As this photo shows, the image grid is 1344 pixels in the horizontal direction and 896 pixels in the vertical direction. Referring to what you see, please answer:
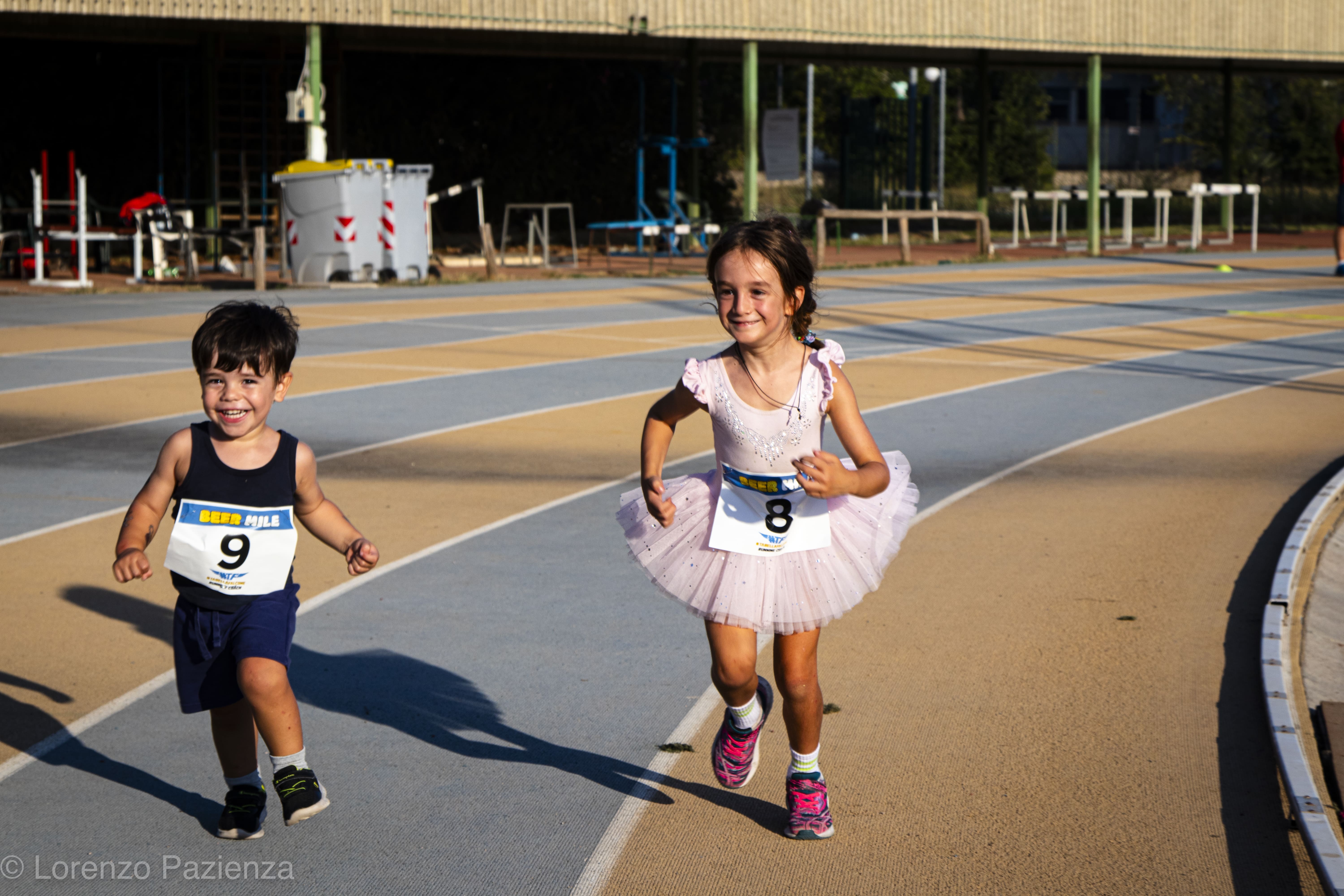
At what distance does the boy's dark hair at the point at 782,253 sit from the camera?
A: 3.92 meters

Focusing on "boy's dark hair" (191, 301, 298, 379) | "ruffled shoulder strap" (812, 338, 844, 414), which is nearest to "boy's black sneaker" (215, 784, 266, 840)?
"boy's dark hair" (191, 301, 298, 379)

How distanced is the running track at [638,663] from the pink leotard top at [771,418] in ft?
3.44

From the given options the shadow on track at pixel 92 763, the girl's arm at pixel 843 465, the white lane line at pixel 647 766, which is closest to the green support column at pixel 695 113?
the white lane line at pixel 647 766

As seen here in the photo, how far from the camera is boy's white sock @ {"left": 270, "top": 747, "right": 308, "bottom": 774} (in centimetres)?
396

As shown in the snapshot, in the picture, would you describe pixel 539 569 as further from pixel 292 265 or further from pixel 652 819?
pixel 292 265

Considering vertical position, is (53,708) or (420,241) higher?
(420,241)

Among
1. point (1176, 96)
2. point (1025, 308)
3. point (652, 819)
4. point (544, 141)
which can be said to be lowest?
point (652, 819)

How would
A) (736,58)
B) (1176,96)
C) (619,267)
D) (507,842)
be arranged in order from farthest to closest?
(1176,96), (736,58), (619,267), (507,842)

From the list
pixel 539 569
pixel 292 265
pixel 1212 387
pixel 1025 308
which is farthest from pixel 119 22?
pixel 539 569

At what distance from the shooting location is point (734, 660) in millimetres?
4008

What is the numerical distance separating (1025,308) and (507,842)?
729 inches

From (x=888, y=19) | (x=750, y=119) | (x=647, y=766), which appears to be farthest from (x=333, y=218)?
(x=647, y=766)

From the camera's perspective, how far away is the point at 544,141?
3891 centimetres

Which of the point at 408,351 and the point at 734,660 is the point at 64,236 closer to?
the point at 408,351
